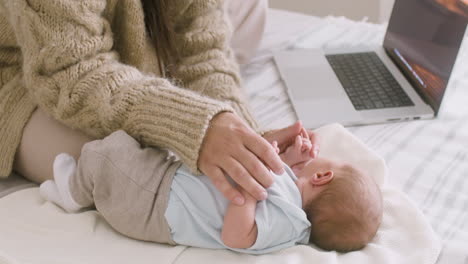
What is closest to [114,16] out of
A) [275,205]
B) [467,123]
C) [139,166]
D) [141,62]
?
[141,62]

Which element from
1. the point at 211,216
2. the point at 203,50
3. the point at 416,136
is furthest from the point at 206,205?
the point at 416,136

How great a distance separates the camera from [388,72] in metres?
1.37

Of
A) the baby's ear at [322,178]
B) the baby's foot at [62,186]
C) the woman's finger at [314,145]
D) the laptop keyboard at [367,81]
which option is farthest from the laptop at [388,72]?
the baby's foot at [62,186]

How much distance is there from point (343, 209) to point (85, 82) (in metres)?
0.46

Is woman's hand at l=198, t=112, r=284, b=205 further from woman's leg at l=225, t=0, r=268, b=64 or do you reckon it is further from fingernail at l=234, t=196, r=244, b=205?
woman's leg at l=225, t=0, r=268, b=64

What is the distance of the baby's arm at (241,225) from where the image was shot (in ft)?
2.41

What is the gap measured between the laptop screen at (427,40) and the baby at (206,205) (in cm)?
50

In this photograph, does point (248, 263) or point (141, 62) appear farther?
point (141, 62)

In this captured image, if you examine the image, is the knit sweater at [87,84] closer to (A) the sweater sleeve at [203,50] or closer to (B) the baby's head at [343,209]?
(A) the sweater sleeve at [203,50]

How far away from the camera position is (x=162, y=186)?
79 cm

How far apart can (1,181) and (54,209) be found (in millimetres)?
182

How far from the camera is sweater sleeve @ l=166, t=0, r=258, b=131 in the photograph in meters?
1.03

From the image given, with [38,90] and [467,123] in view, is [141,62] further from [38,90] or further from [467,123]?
[467,123]

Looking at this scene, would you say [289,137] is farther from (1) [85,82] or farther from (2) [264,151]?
(1) [85,82]
